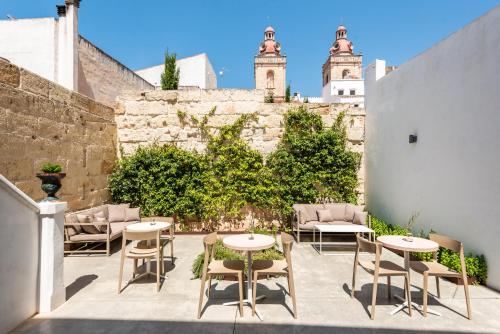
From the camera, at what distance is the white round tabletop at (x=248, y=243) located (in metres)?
3.02

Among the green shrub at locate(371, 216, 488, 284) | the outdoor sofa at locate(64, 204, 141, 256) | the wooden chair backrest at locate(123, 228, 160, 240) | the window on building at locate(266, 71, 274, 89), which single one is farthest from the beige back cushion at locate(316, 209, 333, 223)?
the window on building at locate(266, 71, 274, 89)

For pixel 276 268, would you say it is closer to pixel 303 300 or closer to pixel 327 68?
pixel 303 300

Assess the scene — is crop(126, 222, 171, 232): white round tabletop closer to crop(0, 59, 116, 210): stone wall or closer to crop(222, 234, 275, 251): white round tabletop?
crop(222, 234, 275, 251): white round tabletop

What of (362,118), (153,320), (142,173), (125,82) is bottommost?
(153,320)

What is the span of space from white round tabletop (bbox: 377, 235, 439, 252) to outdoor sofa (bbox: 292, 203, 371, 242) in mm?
2510

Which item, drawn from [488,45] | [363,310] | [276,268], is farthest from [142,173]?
[488,45]

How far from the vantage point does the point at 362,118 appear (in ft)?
23.5

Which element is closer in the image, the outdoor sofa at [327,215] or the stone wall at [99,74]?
the outdoor sofa at [327,215]

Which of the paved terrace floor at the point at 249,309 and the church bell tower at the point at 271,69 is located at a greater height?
the church bell tower at the point at 271,69

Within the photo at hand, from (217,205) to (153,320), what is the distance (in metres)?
3.83

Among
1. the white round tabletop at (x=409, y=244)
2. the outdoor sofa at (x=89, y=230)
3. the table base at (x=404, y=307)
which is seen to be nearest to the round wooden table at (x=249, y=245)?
the white round tabletop at (x=409, y=244)

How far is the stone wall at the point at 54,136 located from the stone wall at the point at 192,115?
1.56 feet

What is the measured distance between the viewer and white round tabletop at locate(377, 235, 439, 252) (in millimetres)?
3059

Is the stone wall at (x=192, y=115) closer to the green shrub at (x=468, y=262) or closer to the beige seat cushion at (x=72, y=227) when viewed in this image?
the beige seat cushion at (x=72, y=227)
